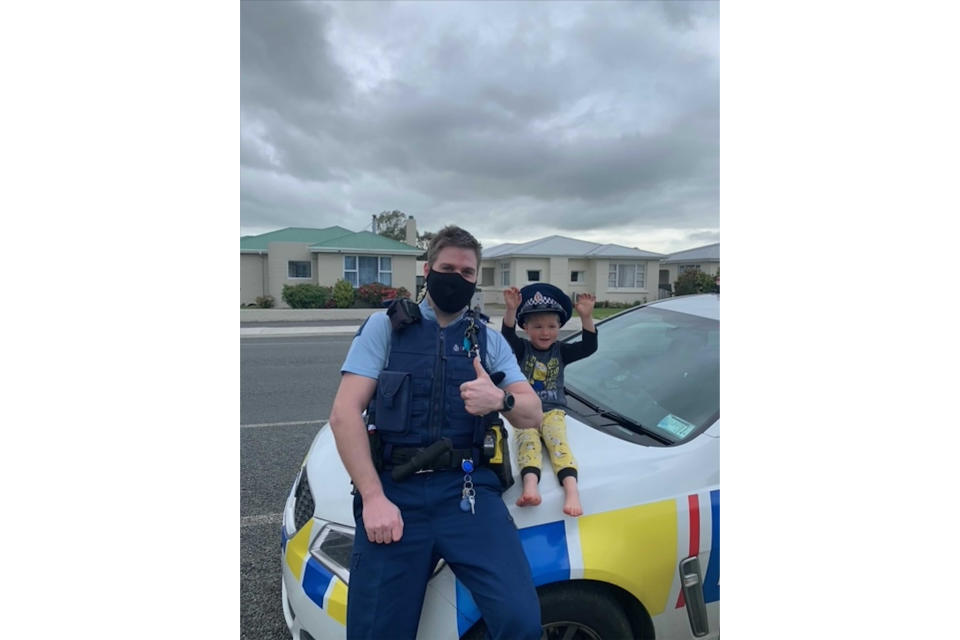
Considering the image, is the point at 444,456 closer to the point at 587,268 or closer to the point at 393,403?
the point at 393,403

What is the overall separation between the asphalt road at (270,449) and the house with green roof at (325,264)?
1568cm

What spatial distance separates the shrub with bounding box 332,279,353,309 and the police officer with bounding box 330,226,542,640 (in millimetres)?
21542

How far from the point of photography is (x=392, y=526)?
1.71 m

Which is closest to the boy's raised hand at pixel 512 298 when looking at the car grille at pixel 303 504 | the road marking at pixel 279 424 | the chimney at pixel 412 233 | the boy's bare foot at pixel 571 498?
the boy's bare foot at pixel 571 498

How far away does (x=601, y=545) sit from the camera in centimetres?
177

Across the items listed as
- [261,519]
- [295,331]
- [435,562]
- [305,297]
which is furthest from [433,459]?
[305,297]

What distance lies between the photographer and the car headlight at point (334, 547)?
182 centimetres

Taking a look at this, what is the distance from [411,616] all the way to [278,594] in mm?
1338

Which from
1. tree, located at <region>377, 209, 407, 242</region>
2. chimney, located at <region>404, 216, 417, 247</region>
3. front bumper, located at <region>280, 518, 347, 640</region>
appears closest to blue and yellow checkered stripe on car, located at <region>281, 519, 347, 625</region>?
front bumper, located at <region>280, 518, 347, 640</region>

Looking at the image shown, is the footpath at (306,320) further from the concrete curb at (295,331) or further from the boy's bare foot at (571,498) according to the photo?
the boy's bare foot at (571,498)

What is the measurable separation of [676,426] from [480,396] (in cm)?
106
